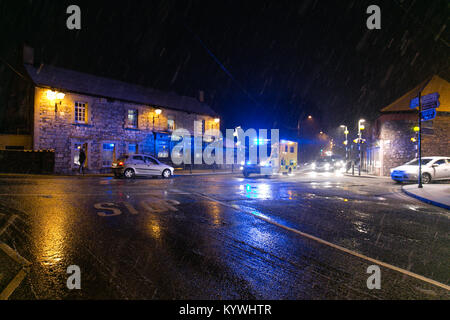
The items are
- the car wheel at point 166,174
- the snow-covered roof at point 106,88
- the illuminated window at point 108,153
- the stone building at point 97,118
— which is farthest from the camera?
the illuminated window at point 108,153

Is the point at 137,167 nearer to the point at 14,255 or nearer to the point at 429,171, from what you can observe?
the point at 14,255

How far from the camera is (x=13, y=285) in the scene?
317 centimetres

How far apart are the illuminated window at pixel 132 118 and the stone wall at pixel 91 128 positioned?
0.35 metres

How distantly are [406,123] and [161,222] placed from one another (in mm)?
25584

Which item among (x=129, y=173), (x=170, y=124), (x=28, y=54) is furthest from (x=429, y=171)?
(x=28, y=54)

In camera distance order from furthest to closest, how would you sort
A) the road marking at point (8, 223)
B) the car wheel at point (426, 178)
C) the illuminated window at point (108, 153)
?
1. the illuminated window at point (108, 153)
2. the car wheel at point (426, 178)
3. the road marking at point (8, 223)

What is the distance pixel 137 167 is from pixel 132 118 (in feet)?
31.1

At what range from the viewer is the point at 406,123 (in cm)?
2445

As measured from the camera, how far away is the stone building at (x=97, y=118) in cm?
2145

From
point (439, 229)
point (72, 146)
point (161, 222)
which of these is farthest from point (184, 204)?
point (72, 146)

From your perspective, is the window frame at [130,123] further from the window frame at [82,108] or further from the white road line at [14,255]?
the white road line at [14,255]

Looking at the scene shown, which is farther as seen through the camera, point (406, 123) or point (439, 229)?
point (406, 123)

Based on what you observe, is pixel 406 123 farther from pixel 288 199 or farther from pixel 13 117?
pixel 13 117

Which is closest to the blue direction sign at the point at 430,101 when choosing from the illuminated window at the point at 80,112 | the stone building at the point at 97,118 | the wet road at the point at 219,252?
the wet road at the point at 219,252
